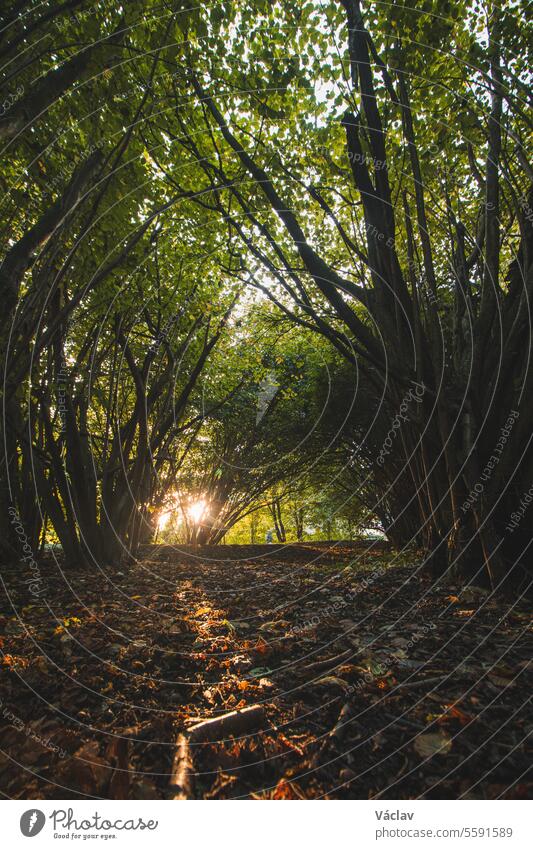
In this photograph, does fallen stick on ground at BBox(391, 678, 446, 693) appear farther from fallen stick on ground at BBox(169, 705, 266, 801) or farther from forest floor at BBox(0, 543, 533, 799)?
fallen stick on ground at BBox(169, 705, 266, 801)

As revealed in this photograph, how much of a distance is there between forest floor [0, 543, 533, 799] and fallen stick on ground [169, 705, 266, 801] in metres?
0.01

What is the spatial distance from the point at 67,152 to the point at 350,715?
629cm

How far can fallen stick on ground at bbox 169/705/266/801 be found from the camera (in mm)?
1479

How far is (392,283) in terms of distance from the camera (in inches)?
187

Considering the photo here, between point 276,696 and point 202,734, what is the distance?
0.56 m

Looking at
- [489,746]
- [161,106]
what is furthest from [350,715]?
[161,106]

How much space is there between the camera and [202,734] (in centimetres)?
176

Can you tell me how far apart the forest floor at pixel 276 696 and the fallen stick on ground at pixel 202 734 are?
0.05 ft
